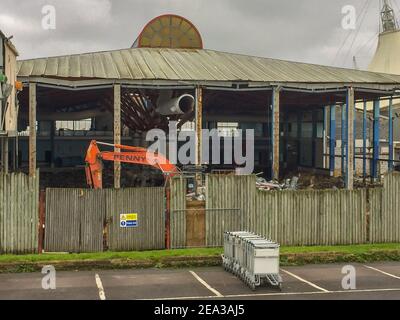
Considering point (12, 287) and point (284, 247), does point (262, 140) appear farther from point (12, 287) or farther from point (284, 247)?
point (12, 287)

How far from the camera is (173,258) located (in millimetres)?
18000

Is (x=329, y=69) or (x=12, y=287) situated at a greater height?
(x=329, y=69)

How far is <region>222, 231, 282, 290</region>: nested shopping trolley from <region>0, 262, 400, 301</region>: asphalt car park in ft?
0.90

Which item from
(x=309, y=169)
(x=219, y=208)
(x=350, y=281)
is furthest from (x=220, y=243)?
(x=309, y=169)

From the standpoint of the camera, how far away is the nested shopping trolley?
599 inches

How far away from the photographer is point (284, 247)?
19.8 m

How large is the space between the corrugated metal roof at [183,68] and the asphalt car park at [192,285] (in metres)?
18.8

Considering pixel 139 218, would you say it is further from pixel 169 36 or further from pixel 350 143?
pixel 169 36
